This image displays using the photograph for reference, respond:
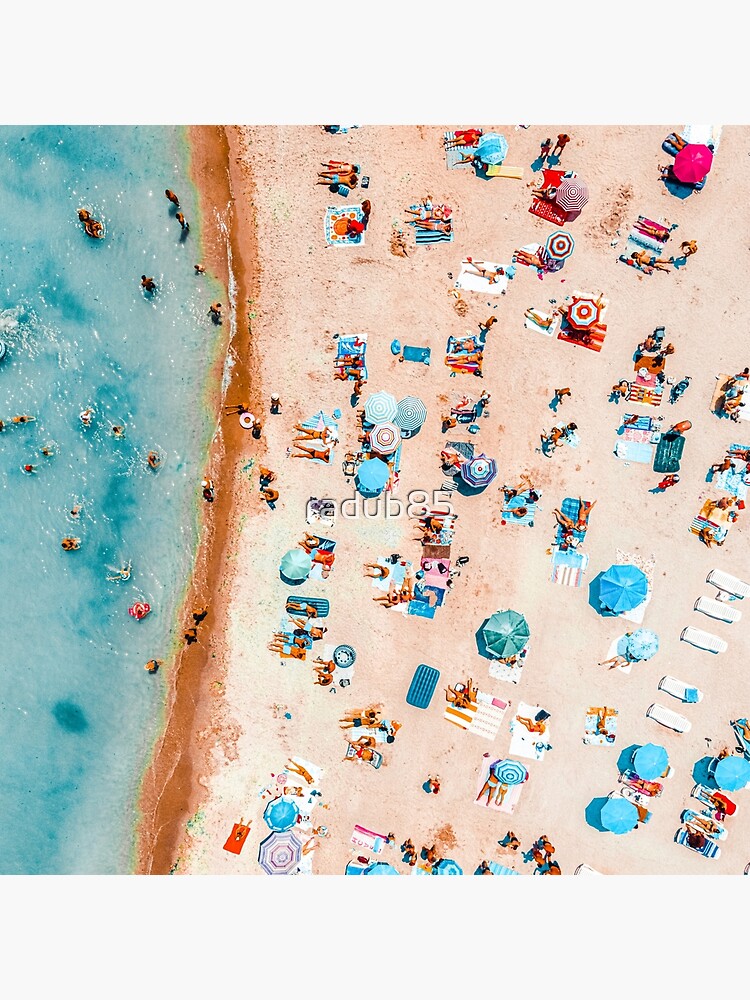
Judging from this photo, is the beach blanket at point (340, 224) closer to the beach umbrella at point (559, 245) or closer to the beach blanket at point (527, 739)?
the beach umbrella at point (559, 245)

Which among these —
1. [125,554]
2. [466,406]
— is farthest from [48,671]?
[466,406]

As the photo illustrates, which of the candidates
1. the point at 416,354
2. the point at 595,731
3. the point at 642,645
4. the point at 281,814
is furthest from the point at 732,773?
the point at 416,354

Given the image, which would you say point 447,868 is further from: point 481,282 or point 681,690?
point 481,282

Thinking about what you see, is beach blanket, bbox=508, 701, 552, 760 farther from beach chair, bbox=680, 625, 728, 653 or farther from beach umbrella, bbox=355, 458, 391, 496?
beach umbrella, bbox=355, 458, 391, 496

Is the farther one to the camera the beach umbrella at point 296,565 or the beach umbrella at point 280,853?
the beach umbrella at point 280,853

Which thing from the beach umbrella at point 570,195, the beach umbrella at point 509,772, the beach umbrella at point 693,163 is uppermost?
the beach umbrella at point 693,163

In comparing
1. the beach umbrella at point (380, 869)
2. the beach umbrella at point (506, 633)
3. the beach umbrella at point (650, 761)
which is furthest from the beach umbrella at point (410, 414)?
the beach umbrella at point (380, 869)

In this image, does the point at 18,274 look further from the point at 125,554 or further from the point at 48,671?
the point at 48,671
